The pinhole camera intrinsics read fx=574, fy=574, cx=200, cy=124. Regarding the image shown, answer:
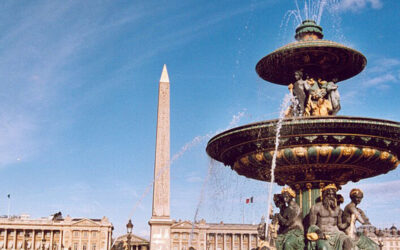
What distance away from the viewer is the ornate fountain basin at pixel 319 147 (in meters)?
6.90

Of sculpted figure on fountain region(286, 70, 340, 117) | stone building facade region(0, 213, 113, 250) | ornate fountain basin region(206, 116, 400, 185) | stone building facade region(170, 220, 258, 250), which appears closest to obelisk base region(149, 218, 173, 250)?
sculpted figure on fountain region(286, 70, 340, 117)

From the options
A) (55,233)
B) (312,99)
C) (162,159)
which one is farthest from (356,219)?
(55,233)

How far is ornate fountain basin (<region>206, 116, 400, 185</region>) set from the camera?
22.6ft

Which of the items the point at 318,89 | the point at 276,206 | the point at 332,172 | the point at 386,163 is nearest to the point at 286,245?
the point at 276,206

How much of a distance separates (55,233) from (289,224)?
101368 mm

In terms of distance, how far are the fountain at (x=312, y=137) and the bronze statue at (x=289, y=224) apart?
0.23 m

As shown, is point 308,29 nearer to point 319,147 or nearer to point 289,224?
point 319,147

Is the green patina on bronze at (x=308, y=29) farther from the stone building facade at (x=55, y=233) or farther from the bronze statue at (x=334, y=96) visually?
the stone building facade at (x=55, y=233)

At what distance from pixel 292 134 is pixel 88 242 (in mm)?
101311

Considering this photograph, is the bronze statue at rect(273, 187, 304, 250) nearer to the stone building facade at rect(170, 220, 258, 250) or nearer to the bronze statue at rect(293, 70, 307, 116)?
the bronze statue at rect(293, 70, 307, 116)

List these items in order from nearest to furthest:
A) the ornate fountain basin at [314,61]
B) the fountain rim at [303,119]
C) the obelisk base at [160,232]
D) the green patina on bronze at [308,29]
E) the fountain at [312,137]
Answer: the fountain rim at [303,119] < the fountain at [312,137] < the ornate fountain basin at [314,61] < the green patina on bronze at [308,29] < the obelisk base at [160,232]

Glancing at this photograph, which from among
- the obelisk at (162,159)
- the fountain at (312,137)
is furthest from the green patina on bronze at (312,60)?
the obelisk at (162,159)

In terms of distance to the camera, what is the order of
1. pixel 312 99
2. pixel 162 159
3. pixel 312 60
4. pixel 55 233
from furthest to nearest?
pixel 55 233, pixel 162 159, pixel 312 60, pixel 312 99

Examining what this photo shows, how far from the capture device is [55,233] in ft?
339
